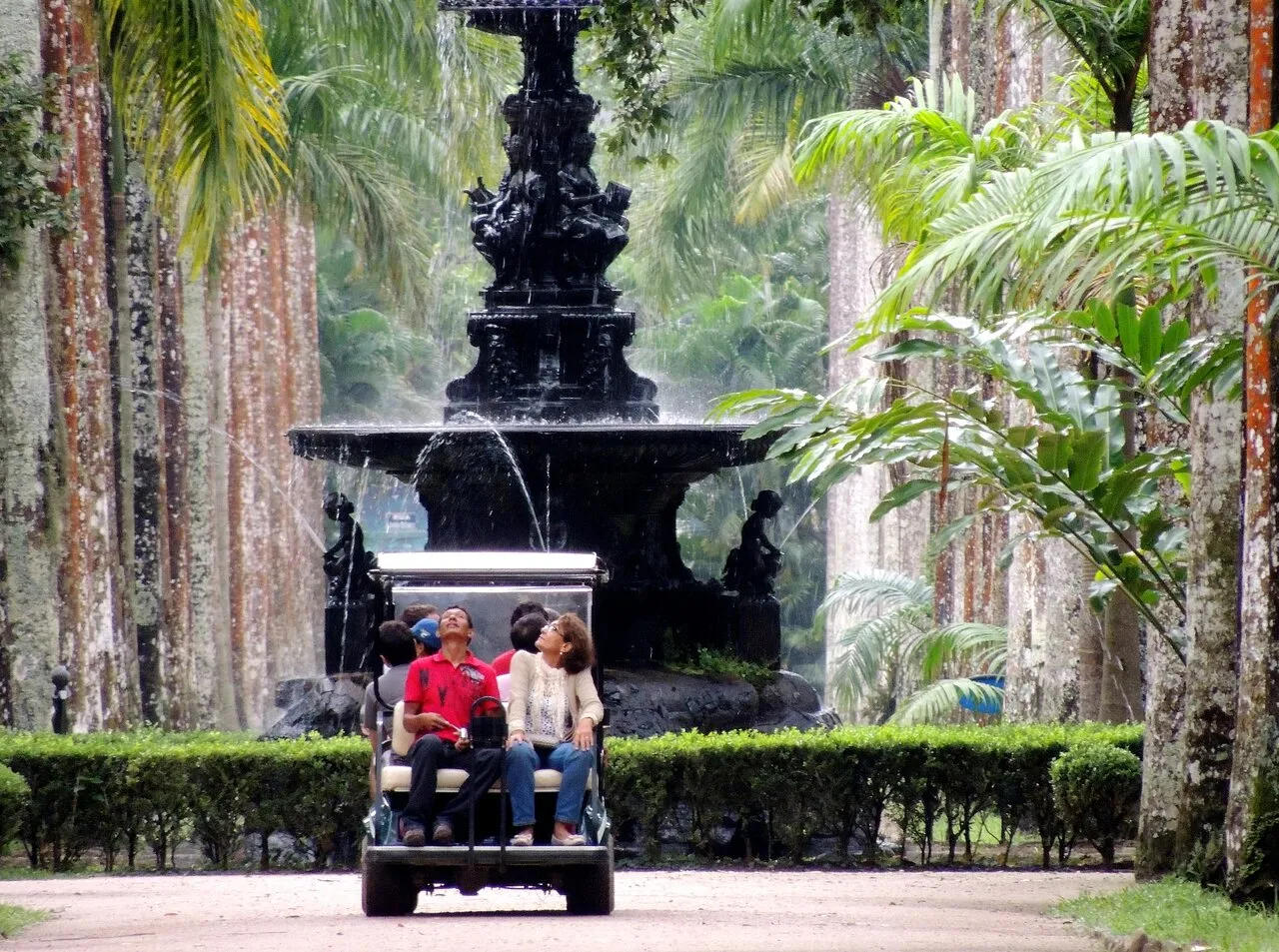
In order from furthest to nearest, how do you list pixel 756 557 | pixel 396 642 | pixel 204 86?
pixel 756 557, pixel 204 86, pixel 396 642

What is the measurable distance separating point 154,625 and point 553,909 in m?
15.4

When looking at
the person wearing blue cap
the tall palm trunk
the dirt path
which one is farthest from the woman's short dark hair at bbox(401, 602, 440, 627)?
the tall palm trunk

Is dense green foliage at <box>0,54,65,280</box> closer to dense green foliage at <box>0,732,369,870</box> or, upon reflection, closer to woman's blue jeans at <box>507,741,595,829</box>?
dense green foliage at <box>0,732,369,870</box>

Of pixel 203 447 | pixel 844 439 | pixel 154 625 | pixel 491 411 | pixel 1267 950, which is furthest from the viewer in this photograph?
pixel 203 447

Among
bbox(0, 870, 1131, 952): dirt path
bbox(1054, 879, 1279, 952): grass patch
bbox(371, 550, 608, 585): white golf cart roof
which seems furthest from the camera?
bbox(371, 550, 608, 585): white golf cart roof

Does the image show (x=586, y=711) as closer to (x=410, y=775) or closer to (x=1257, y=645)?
(x=410, y=775)

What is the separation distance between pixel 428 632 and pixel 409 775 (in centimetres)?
71

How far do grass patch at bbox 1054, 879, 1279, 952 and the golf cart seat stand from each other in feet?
7.39

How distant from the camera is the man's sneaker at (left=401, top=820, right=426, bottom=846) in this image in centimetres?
889

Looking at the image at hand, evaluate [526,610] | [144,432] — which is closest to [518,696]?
[526,610]

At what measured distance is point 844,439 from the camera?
10586 millimetres

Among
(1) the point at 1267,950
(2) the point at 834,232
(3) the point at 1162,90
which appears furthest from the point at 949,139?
(2) the point at 834,232

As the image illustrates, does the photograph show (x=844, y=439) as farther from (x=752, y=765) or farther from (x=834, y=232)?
(x=834, y=232)

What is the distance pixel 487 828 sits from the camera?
9.15 metres
